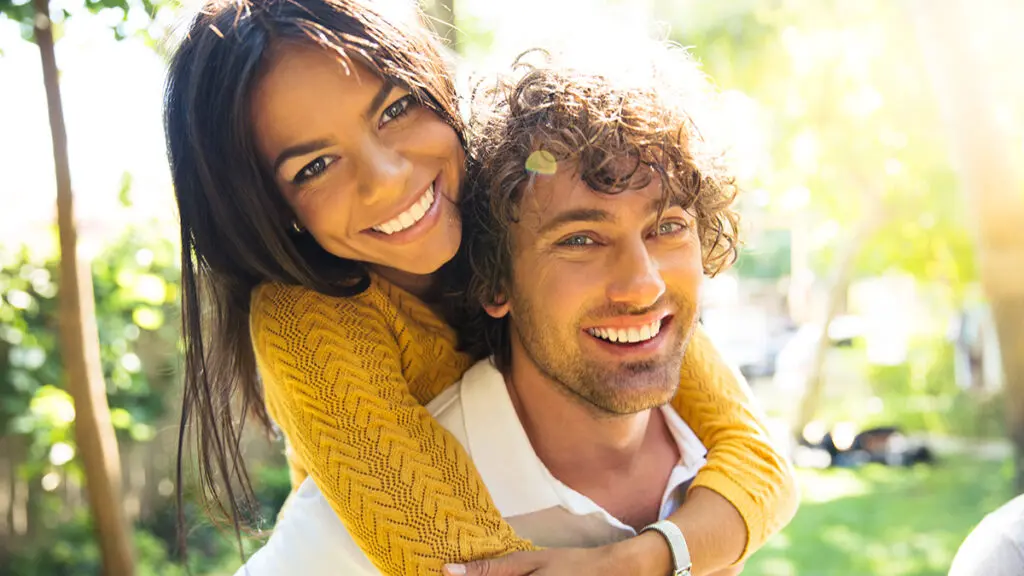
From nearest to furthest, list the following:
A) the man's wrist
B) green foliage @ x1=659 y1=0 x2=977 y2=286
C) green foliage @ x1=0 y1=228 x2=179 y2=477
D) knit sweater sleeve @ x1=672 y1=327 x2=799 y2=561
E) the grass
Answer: the man's wrist
knit sweater sleeve @ x1=672 y1=327 x2=799 y2=561
green foliage @ x1=0 y1=228 x2=179 y2=477
the grass
green foliage @ x1=659 y1=0 x2=977 y2=286

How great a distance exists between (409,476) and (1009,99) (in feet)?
20.8

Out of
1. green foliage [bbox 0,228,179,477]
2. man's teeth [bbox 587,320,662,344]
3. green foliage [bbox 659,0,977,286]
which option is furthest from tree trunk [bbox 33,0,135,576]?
green foliage [bbox 659,0,977,286]

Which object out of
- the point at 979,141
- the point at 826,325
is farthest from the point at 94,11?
the point at 826,325

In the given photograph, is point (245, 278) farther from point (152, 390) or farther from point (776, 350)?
point (776, 350)

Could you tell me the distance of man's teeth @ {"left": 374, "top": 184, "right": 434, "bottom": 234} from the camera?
201cm

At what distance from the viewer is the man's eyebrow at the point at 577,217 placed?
196 cm

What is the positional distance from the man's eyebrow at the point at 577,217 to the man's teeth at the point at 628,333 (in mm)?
249

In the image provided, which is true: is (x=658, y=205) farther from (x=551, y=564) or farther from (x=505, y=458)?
(x=551, y=564)

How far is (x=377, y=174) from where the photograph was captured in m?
1.92

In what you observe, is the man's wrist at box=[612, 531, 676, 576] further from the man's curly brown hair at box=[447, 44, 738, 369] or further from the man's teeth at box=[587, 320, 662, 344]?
the man's curly brown hair at box=[447, 44, 738, 369]

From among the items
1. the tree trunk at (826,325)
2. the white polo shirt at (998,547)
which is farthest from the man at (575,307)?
the tree trunk at (826,325)

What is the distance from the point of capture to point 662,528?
6.32 ft

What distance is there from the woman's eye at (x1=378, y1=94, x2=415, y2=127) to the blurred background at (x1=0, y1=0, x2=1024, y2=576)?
472 mm

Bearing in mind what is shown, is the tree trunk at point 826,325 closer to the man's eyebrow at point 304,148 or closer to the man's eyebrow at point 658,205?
the man's eyebrow at point 658,205
